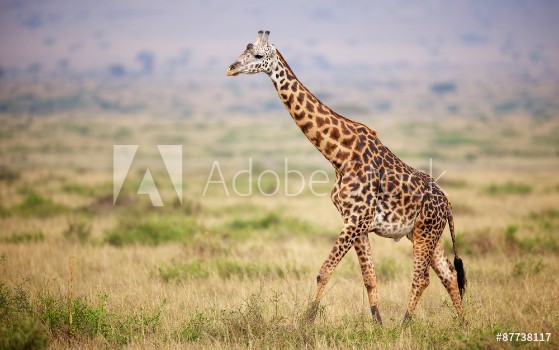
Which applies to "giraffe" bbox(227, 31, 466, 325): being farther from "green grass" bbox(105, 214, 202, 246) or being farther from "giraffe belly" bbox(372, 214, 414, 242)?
"green grass" bbox(105, 214, 202, 246)

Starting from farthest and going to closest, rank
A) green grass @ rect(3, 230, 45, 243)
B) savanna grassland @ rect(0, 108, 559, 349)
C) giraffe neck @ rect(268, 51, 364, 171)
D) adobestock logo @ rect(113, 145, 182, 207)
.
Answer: adobestock logo @ rect(113, 145, 182, 207) → green grass @ rect(3, 230, 45, 243) → giraffe neck @ rect(268, 51, 364, 171) → savanna grassland @ rect(0, 108, 559, 349)

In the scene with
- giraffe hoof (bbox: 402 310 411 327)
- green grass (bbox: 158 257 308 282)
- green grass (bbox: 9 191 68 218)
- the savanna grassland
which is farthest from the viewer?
green grass (bbox: 9 191 68 218)

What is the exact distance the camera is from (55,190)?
21.6 metres

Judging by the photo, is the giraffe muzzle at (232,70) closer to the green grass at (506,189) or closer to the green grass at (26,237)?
the green grass at (26,237)

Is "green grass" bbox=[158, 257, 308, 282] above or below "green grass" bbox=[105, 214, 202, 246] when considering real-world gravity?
below

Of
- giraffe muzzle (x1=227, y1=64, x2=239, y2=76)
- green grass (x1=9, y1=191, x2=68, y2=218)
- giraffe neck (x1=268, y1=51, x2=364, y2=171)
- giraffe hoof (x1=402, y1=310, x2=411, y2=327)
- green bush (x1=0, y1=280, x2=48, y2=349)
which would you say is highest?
giraffe muzzle (x1=227, y1=64, x2=239, y2=76)

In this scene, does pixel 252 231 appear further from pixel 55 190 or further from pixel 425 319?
pixel 55 190

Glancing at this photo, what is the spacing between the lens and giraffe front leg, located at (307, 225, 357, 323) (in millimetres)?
7383

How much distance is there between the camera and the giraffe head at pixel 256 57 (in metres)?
7.39

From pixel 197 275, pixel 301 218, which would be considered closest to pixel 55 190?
pixel 301 218

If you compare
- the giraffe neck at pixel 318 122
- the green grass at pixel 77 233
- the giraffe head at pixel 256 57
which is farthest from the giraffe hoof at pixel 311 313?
the green grass at pixel 77 233

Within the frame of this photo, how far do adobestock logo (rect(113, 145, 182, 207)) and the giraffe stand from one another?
10848 mm

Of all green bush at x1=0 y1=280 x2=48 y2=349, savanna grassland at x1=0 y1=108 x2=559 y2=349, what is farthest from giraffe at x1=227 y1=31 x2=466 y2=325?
green bush at x1=0 y1=280 x2=48 y2=349

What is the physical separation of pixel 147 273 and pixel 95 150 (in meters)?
35.1
